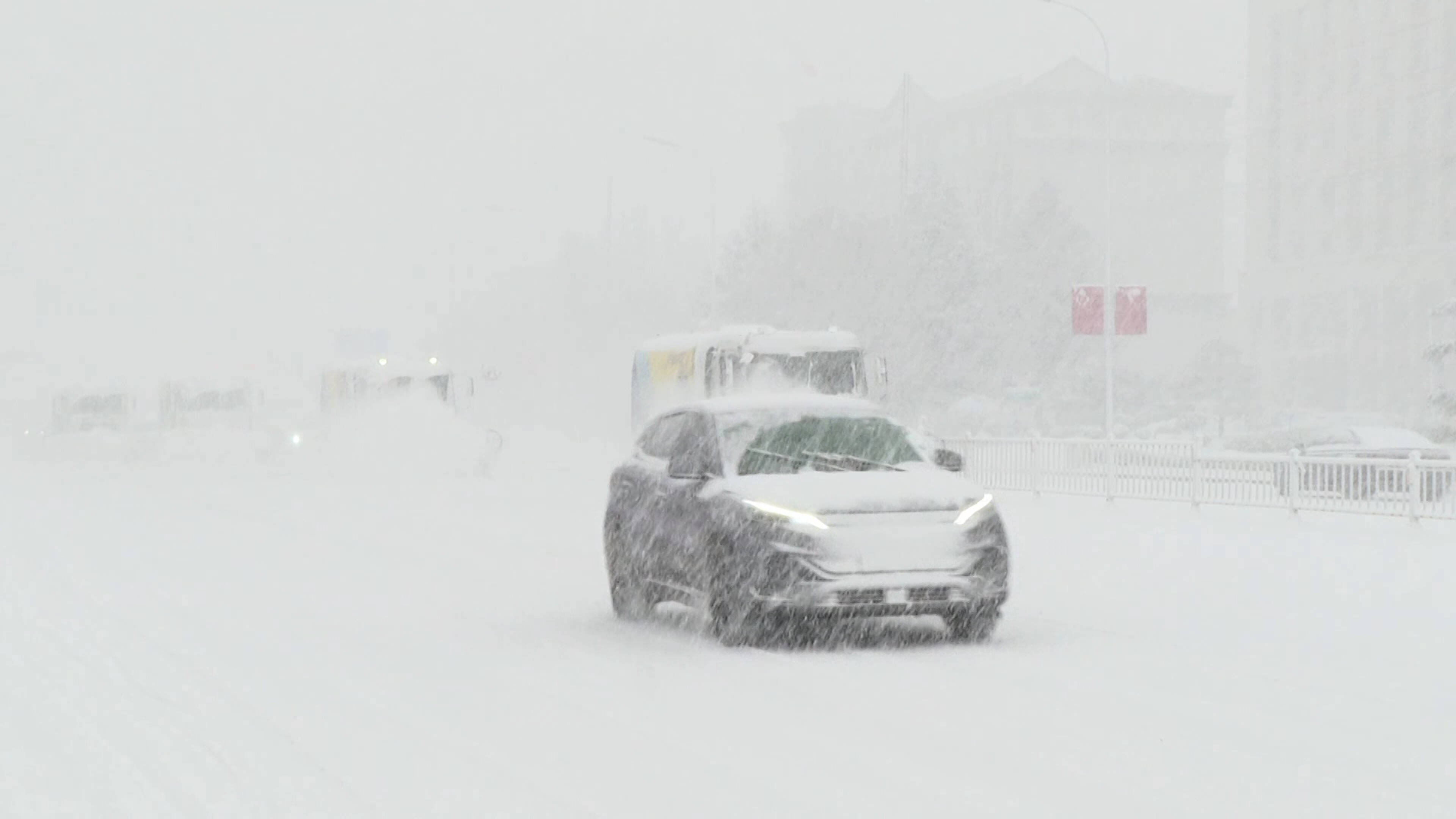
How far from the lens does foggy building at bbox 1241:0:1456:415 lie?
80438mm

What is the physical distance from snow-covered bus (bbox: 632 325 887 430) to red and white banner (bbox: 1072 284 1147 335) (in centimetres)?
391

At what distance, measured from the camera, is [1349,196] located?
88188 millimetres

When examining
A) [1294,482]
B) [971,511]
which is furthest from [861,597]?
[1294,482]

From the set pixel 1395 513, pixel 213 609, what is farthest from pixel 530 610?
pixel 1395 513

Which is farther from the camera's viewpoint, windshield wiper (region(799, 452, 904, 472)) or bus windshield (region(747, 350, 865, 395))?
bus windshield (region(747, 350, 865, 395))

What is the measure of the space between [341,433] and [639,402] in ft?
20.5

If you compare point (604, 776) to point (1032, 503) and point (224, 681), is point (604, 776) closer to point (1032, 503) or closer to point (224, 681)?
point (224, 681)

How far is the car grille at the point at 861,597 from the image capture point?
11906 mm

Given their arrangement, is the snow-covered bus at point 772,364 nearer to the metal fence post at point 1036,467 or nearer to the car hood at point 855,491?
the metal fence post at point 1036,467

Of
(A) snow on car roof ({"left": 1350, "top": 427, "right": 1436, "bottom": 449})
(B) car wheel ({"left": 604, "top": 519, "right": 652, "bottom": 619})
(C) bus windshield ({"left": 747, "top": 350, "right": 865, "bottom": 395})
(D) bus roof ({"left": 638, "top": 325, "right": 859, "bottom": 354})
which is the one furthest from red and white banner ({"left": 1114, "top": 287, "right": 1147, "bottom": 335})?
(B) car wheel ({"left": 604, "top": 519, "right": 652, "bottom": 619})

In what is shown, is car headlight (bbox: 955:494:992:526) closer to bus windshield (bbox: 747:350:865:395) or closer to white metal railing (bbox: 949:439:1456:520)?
white metal railing (bbox: 949:439:1456:520)

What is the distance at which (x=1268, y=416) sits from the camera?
72625 millimetres

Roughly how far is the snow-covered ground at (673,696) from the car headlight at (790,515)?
74cm

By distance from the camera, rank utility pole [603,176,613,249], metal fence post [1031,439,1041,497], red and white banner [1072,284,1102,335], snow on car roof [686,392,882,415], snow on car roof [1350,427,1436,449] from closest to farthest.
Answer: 1. snow on car roof [686,392,882,415]
2. metal fence post [1031,439,1041,497]
3. snow on car roof [1350,427,1436,449]
4. red and white banner [1072,284,1102,335]
5. utility pole [603,176,613,249]
